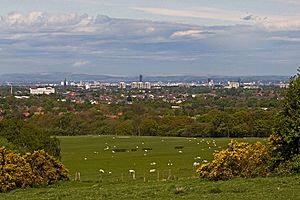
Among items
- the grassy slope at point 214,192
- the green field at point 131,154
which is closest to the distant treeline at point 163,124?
the green field at point 131,154

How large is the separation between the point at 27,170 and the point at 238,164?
1213 centimetres

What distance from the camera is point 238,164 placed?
34375mm

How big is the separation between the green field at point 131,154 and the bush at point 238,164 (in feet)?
68.8

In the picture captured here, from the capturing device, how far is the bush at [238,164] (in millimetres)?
33625

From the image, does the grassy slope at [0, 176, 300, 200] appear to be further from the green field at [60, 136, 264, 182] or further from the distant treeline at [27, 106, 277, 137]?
the distant treeline at [27, 106, 277, 137]

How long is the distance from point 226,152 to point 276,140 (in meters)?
2.86

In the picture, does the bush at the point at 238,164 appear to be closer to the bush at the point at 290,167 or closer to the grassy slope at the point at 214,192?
the bush at the point at 290,167

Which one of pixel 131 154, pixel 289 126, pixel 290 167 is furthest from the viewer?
pixel 131 154

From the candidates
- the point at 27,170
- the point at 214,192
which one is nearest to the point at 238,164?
the point at 214,192

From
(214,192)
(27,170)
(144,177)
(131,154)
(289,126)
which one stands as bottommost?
(131,154)

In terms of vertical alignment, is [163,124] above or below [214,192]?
below

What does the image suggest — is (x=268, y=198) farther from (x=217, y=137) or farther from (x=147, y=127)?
(x=147, y=127)

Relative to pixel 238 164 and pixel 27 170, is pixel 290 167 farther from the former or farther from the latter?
pixel 27 170

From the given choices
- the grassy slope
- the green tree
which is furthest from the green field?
the grassy slope
